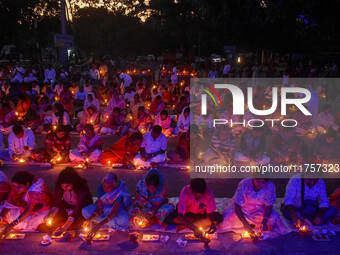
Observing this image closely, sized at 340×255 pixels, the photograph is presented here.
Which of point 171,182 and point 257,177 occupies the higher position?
point 257,177

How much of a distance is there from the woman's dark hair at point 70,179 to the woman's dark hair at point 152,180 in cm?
80

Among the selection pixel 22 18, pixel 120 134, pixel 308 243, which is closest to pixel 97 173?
pixel 120 134

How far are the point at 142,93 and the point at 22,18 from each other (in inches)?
524

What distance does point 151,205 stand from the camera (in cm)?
443

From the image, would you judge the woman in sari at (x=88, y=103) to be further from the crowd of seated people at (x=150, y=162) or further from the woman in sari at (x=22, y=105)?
the woman in sari at (x=22, y=105)

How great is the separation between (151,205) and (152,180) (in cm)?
40

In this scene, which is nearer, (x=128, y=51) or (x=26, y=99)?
(x=26, y=99)

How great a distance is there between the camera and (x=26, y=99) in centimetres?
974

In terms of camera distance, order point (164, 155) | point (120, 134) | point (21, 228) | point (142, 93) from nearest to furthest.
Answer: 1. point (21, 228)
2. point (164, 155)
3. point (120, 134)
4. point (142, 93)

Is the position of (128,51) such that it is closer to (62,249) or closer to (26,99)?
(26,99)

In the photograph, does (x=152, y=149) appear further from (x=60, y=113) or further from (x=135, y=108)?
(x=135, y=108)

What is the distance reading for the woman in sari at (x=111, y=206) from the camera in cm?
427

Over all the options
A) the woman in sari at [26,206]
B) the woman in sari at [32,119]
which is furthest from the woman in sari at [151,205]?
the woman in sari at [32,119]

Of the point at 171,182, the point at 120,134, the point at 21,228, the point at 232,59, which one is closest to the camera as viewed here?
the point at 21,228
